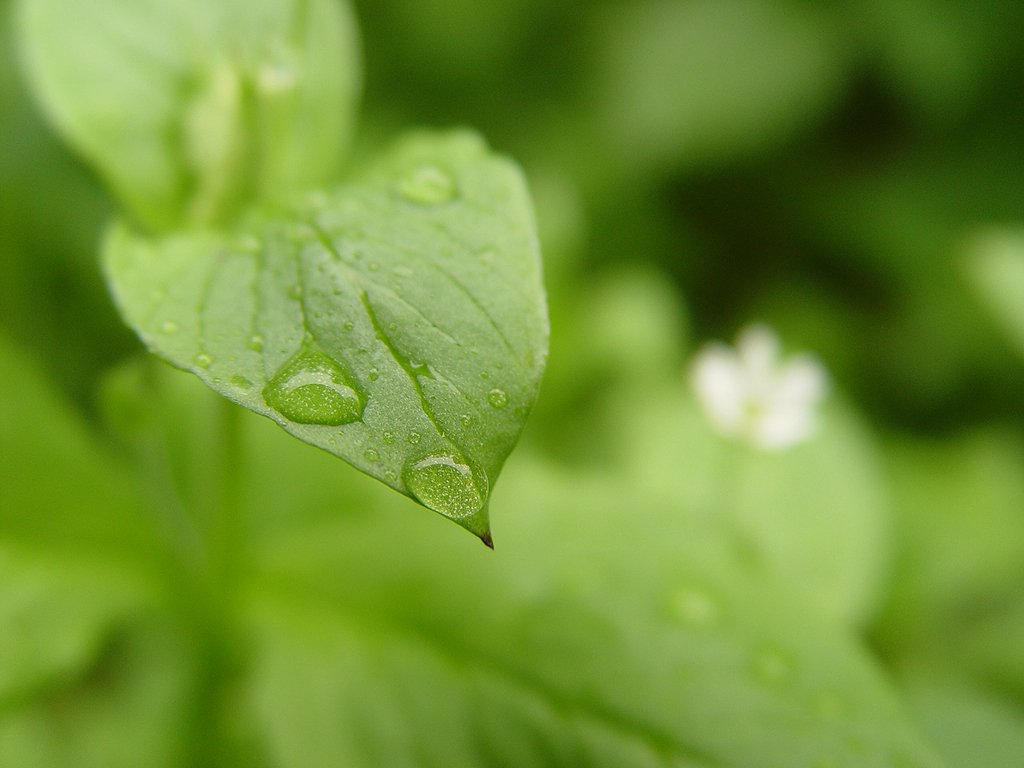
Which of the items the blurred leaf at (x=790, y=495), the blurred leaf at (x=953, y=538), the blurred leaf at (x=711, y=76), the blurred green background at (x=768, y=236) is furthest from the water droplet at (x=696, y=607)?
the blurred leaf at (x=711, y=76)

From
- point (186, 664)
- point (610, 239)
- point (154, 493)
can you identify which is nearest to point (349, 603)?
point (186, 664)

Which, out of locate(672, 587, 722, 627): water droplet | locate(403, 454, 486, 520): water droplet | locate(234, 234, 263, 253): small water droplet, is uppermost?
locate(403, 454, 486, 520): water droplet

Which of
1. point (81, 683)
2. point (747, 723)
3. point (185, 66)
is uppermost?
point (185, 66)

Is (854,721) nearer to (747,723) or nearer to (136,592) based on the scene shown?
(747,723)

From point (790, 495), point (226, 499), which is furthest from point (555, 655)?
point (790, 495)

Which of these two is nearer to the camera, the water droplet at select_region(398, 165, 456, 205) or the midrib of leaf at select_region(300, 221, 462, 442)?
the midrib of leaf at select_region(300, 221, 462, 442)

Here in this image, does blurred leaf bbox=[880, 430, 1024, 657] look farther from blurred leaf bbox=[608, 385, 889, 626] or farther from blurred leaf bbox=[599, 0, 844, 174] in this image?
blurred leaf bbox=[599, 0, 844, 174]

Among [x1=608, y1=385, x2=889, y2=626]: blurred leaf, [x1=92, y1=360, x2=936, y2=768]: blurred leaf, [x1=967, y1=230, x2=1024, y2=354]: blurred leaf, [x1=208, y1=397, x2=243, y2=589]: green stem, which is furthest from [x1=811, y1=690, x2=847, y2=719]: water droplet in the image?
[x1=967, y1=230, x2=1024, y2=354]: blurred leaf

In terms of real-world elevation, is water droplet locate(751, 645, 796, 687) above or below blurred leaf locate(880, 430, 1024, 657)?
above
